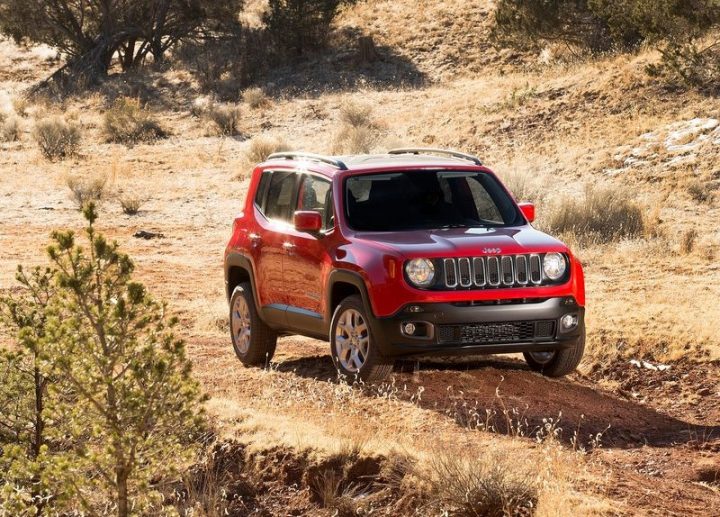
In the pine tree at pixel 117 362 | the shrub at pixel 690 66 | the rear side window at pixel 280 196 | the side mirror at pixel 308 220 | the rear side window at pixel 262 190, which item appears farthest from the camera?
the shrub at pixel 690 66

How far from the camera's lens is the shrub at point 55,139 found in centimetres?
3136

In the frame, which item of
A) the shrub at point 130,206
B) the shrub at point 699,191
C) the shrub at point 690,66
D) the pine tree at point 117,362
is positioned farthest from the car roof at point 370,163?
the shrub at point 690,66

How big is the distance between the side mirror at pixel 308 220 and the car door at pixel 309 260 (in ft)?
0.53

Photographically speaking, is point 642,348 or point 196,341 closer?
point 642,348

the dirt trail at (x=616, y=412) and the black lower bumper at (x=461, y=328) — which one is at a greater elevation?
the black lower bumper at (x=461, y=328)

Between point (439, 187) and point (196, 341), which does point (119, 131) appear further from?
point (439, 187)

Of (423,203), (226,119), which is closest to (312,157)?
(423,203)

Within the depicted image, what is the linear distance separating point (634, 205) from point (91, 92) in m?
25.6

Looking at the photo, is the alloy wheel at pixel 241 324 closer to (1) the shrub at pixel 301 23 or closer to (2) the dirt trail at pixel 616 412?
(2) the dirt trail at pixel 616 412

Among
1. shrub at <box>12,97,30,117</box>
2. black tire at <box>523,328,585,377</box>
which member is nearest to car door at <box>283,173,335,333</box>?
black tire at <box>523,328,585,377</box>

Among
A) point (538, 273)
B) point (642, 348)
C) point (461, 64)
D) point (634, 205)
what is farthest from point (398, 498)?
point (461, 64)

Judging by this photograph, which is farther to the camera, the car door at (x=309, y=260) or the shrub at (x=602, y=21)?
the shrub at (x=602, y=21)

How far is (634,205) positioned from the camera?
1922 centimetres

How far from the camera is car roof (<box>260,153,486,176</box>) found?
10234 millimetres
